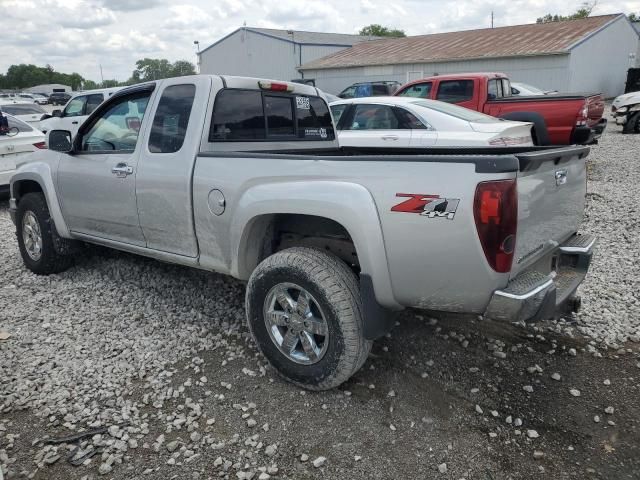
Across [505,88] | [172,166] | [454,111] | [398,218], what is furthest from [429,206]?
[505,88]

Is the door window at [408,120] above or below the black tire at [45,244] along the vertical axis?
above

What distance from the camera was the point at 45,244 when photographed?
16.4 ft

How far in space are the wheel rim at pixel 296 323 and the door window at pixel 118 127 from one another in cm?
183

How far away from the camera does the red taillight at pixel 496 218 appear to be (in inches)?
94.0

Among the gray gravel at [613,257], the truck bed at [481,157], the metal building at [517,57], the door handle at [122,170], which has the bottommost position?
the gray gravel at [613,257]

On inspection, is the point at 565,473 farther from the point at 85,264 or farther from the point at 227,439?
the point at 85,264

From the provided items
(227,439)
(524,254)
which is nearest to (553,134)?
(524,254)

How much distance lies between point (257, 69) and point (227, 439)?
43.6 meters

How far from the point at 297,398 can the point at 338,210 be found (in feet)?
3.96

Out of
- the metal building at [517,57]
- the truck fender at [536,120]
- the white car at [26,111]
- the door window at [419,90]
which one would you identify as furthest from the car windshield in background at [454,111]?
the metal building at [517,57]

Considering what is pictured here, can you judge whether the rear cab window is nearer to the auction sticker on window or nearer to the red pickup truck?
the auction sticker on window

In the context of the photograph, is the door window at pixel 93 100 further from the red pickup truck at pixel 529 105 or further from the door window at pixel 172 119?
the door window at pixel 172 119

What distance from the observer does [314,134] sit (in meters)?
4.60

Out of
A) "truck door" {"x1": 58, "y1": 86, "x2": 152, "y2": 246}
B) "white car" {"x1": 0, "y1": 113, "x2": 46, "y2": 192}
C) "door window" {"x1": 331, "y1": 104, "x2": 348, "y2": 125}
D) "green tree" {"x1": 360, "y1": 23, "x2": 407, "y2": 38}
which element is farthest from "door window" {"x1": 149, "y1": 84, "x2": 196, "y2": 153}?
"green tree" {"x1": 360, "y1": 23, "x2": 407, "y2": 38}
